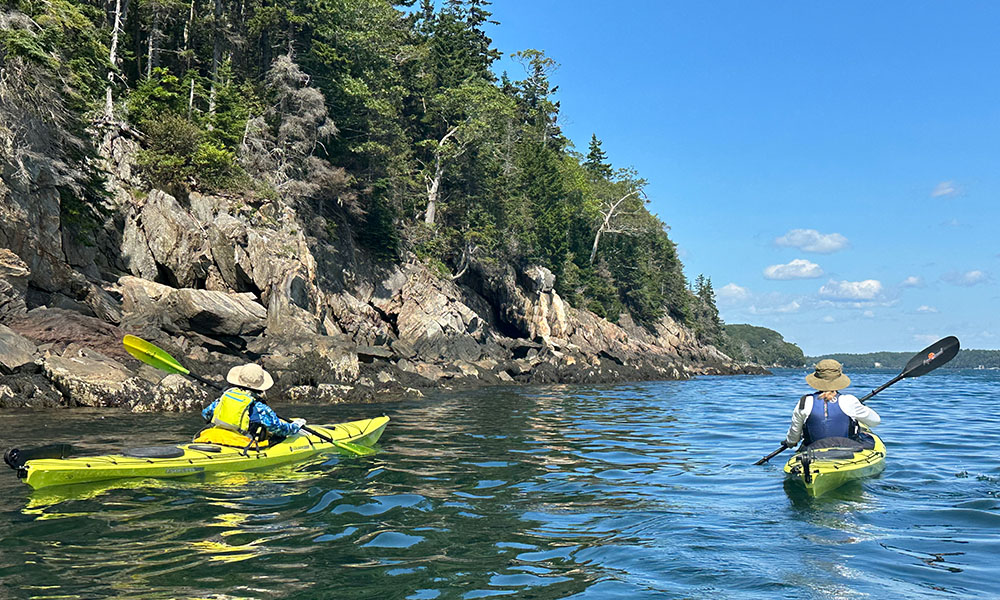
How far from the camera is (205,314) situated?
17.7 m

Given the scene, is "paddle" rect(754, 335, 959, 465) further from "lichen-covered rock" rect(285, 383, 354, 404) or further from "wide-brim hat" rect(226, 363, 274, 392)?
"lichen-covered rock" rect(285, 383, 354, 404)

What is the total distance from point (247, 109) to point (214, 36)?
3678 mm

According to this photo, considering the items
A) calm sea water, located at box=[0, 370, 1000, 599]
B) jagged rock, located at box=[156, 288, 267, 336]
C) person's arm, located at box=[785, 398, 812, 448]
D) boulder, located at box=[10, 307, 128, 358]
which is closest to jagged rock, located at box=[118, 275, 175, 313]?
jagged rock, located at box=[156, 288, 267, 336]

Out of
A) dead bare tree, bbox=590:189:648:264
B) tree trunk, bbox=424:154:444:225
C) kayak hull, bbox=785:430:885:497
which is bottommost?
kayak hull, bbox=785:430:885:497

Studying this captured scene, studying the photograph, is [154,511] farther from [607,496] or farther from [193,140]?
[193,140]

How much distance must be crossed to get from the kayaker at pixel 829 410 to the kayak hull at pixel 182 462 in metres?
6.35

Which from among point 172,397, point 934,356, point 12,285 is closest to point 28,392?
point 172,397

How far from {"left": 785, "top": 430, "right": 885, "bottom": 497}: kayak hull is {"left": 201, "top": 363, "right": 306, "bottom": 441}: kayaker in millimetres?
6355

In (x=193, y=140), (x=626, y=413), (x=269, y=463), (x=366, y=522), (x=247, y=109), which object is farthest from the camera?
(x=247, y=109)

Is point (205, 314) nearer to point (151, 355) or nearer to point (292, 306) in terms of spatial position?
point (292, 306)

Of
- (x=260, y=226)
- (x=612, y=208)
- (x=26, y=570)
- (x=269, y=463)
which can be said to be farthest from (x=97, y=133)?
(x=612, y=208)

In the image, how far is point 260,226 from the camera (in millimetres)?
23609

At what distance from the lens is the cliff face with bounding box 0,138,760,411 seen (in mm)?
14195

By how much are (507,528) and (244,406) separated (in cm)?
411
